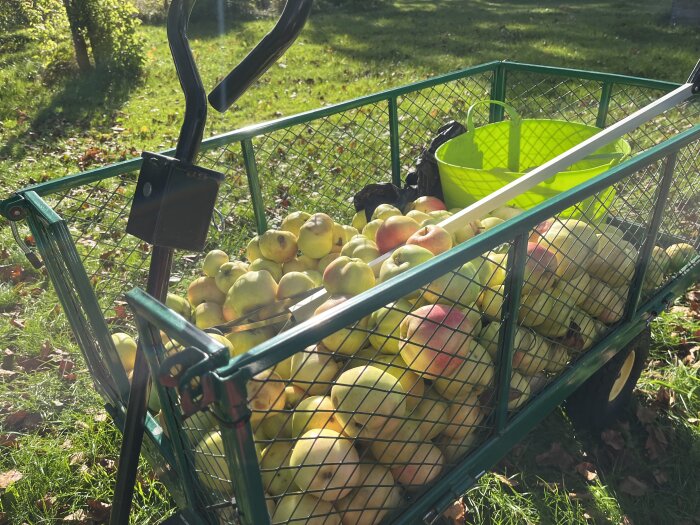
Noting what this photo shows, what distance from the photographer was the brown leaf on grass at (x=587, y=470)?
220 cm

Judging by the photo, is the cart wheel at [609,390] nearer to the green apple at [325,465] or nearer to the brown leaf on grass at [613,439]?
the brown leaf on grass at [613,439]

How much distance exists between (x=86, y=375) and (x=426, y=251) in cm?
191

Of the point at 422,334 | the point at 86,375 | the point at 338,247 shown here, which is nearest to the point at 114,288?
the point at 86,375

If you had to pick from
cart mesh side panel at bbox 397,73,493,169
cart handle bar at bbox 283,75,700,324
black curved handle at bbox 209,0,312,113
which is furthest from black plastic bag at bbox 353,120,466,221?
black curved handle at bbox 209,0,312,113

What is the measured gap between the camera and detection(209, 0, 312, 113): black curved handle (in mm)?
1010

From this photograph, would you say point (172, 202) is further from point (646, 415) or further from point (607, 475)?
point (646, 415)

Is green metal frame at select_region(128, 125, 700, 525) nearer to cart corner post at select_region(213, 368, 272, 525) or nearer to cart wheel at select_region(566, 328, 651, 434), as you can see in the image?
cart corner post at select_region(213, 368, 272, 525)

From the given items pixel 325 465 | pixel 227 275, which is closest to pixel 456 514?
pixel 325 465

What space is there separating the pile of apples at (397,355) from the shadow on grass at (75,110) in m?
4.53

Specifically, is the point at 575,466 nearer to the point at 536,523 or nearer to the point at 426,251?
the point at 536,523

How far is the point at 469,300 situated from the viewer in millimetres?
1521

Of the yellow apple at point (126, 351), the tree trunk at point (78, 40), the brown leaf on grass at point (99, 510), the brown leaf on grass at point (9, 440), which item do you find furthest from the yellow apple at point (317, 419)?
the tree trunk at point (78, 40)

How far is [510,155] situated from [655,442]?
1355mm

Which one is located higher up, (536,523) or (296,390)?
(296,390)
